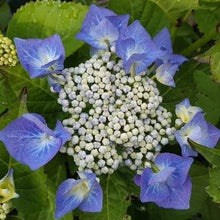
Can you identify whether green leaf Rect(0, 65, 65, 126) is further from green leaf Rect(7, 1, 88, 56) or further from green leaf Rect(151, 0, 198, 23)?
green leaf Rect(151, 0, 198, 23)

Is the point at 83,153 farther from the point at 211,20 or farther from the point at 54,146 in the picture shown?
Answer: the point at 211,20

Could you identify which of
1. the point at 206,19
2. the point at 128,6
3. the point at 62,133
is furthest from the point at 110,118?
the point at 206,19

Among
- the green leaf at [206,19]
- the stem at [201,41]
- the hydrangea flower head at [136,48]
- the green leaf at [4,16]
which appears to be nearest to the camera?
the hydrangea flower head at [136,48]

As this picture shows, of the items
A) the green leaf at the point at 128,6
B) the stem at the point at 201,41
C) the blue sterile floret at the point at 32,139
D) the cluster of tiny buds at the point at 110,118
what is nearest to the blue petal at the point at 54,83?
the cluster of tiny buds at the point at 110,118

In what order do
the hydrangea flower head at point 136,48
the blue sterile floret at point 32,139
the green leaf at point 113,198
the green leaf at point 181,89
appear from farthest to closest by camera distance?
1. the green leaf at point 181,89
2. the green leaf at point 113,198
3. the hydrangea flower head at point 136,48
4. the blue sterile floret at point 32,139

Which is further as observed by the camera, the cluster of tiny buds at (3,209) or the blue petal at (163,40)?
the blue petal at (163,40)

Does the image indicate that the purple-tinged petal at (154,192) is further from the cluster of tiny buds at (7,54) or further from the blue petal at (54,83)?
the cluster of tiny buds at (7,54)
